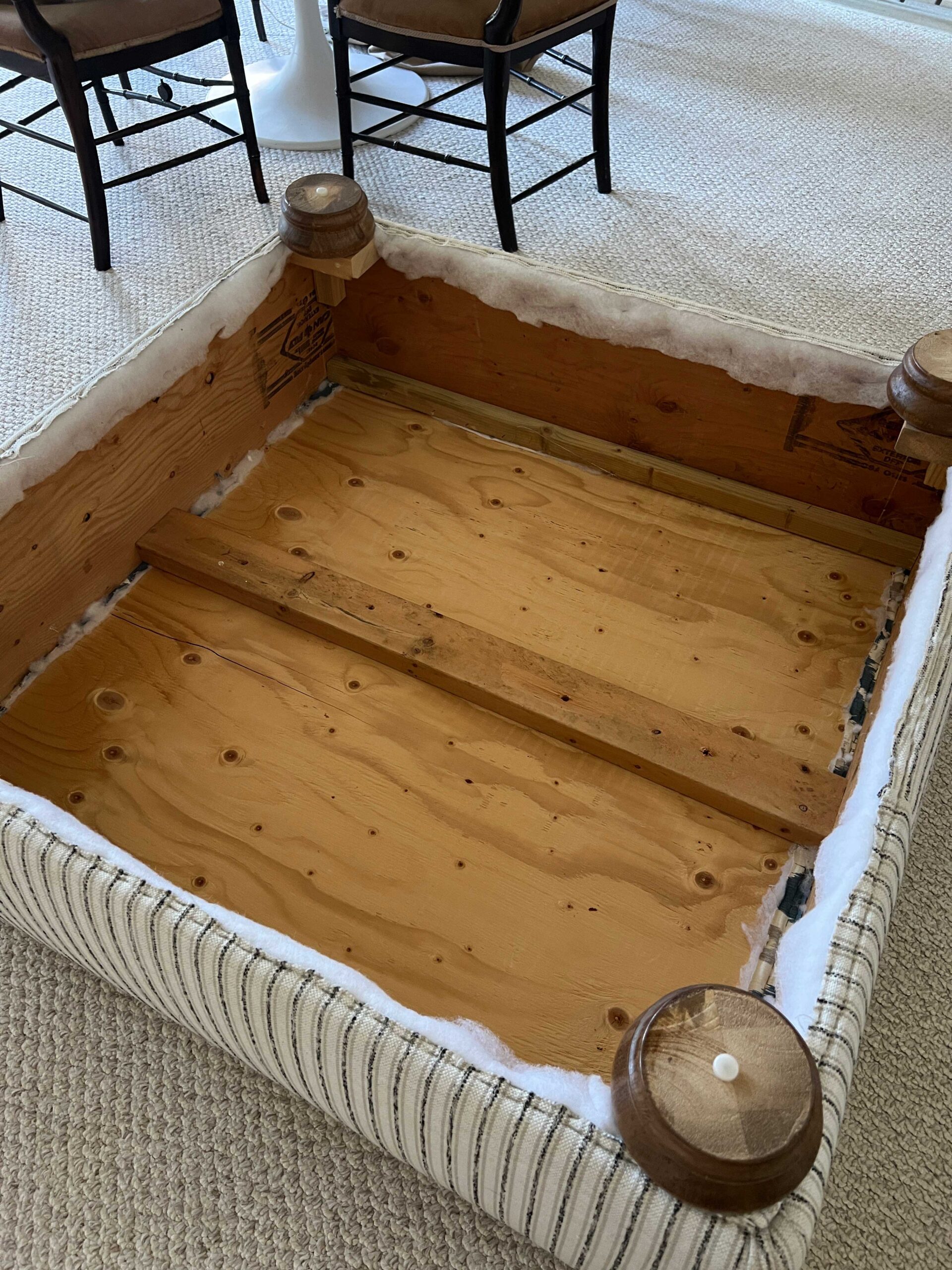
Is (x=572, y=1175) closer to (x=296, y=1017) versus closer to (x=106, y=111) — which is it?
(x=296, y=1017)

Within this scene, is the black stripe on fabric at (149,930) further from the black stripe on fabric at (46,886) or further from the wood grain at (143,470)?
the wood grain at (143,470)

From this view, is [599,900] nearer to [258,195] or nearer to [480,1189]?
[480,1189]

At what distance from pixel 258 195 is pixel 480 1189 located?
174 centimetres

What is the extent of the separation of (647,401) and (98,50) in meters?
1.02

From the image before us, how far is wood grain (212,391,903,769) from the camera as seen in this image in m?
1.41

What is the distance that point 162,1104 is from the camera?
1.07 m

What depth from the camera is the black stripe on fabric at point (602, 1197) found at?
73 centimetres

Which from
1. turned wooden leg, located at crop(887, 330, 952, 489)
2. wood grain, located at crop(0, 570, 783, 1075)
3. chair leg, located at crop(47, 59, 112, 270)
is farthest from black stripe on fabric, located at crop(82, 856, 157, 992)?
chair leg, located at crop(47, 59, 112, 270)

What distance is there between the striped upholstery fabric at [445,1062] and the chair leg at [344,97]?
1.39 metres

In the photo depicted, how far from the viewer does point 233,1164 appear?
104 cm

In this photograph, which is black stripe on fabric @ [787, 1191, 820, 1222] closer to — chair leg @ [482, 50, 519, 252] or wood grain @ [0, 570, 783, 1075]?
wood grain @ [0, 570, 783, 1075]

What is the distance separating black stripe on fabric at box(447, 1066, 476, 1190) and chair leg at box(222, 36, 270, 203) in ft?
5.50

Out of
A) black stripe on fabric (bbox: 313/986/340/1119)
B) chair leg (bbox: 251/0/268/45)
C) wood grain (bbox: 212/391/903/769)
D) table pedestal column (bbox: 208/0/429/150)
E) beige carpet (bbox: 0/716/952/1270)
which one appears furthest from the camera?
chair leg (bbox: 251/0/268/45)

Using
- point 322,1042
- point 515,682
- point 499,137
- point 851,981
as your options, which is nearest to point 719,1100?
point 851,981
